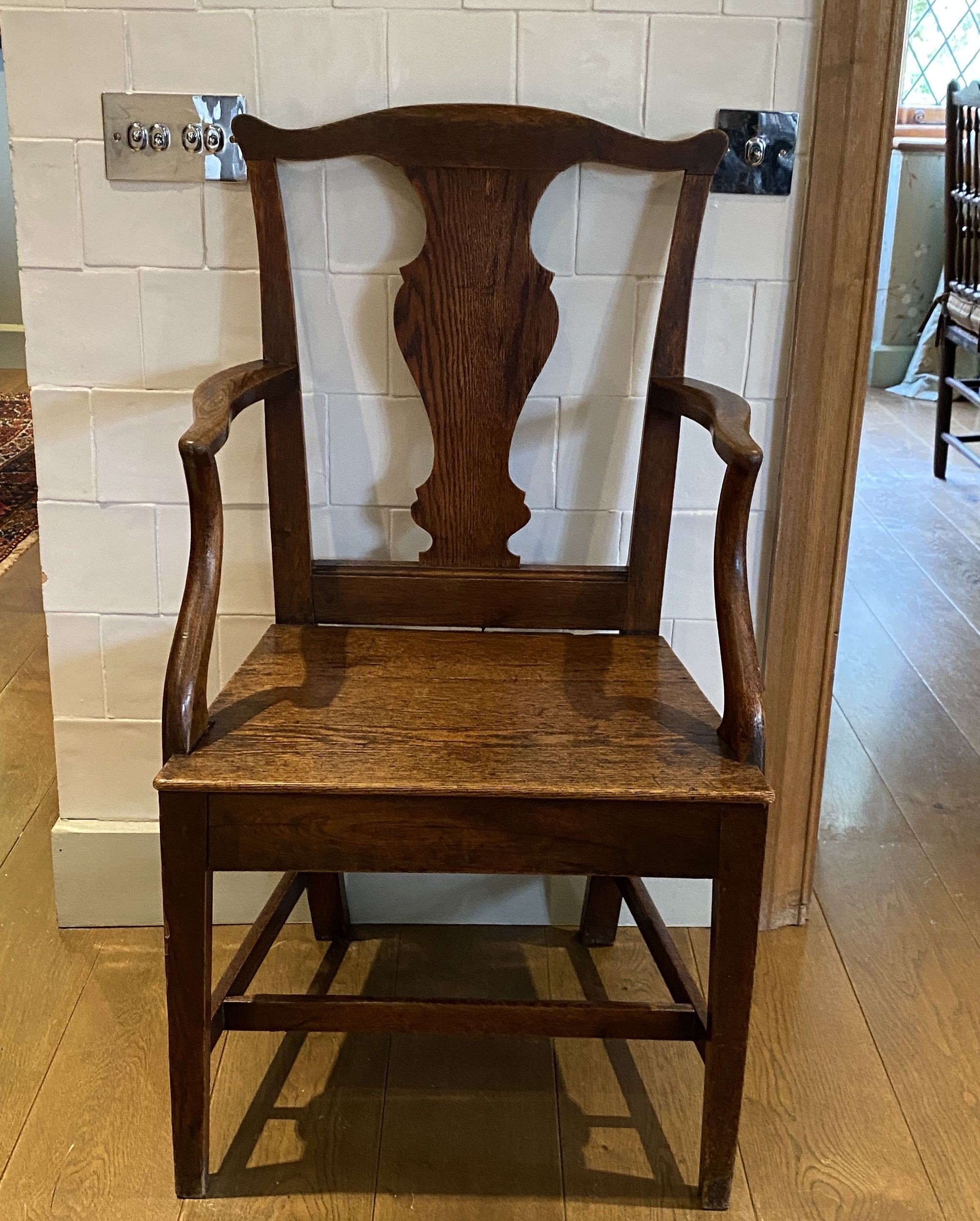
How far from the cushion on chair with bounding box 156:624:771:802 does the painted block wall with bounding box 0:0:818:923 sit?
0.22 meters

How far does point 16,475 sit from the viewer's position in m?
3.83

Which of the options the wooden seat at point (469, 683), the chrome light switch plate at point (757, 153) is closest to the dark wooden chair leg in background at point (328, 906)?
the wooden seat at point (469, 683)

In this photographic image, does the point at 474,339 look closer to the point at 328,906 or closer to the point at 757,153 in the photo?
the point at 757,153

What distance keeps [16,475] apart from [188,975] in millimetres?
3015

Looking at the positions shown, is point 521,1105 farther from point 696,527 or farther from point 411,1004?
point 696,527

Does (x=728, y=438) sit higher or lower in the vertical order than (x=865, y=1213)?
higher

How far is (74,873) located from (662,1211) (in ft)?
2.81

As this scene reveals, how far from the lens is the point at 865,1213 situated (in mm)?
1224

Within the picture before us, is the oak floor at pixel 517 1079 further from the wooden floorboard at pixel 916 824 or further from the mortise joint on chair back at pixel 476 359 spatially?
the mortise joint on chair back at pixel 476 359

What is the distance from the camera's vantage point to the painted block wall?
1368 millimetres

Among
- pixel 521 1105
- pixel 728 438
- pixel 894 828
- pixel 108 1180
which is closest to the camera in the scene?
pixel 728 438

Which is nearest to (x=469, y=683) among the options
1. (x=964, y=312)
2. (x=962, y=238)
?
(x=964, y=312)

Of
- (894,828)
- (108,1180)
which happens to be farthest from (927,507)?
(108,1180)

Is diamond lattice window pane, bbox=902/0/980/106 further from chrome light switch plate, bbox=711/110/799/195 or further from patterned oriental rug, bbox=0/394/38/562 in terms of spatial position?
chrome light switch plate, bbox=711/110/799/195
